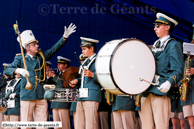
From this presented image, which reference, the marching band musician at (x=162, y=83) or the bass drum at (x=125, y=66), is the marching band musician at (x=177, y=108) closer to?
the marching band musician at (x=162, y=83)

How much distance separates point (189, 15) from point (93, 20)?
9.40 ft

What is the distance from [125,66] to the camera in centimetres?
384

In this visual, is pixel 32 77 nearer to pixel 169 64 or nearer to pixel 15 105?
pixel 15 105

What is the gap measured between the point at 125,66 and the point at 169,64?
614 millimetres

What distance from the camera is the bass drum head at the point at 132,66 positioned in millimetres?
3773

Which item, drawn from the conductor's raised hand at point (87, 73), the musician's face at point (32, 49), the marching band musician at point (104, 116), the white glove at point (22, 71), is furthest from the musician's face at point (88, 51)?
the marching band musician at point (104, 116)

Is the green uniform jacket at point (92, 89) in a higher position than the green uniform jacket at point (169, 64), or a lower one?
lower

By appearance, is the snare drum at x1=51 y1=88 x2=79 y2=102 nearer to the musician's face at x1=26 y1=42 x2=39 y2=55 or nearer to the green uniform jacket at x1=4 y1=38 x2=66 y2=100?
the green uniform jacket at x1=4 y1=38 x2=66 y2=100

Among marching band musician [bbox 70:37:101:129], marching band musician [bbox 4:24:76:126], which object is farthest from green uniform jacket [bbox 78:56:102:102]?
marching band musician [bbox 4:24:76:126]

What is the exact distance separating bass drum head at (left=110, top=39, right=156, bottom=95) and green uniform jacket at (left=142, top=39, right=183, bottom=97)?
111mm

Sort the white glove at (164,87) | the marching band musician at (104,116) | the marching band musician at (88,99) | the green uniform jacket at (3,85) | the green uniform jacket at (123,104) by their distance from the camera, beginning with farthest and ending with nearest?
the green uniform jacket at (3,85) → the marching band musician at (104,116) → the green uniform jacket at (123,104) → the marching band musician at (88,99) → the white glove at (164,87)

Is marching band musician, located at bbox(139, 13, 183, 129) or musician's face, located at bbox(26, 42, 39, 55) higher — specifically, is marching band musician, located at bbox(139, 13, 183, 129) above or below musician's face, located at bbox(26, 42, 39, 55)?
below

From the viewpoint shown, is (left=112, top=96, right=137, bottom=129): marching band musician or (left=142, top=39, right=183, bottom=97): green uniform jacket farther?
(left=112, top=96, right=137, bottom=129): marching band musician

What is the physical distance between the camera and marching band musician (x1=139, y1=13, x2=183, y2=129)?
3840 mm
